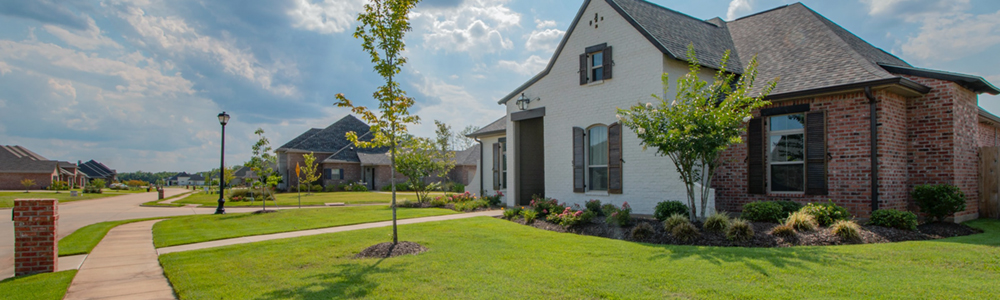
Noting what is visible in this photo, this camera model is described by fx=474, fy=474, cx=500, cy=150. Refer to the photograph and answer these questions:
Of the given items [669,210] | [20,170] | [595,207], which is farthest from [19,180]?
[669,210]

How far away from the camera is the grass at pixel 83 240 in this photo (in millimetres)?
8539

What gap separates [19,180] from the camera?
43562mm

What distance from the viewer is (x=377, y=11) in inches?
312

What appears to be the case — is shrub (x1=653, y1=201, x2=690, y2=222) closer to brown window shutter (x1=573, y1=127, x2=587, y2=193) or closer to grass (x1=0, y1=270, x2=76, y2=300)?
brown window shutter (x1=573, y1=127, x2=587, y2=193)

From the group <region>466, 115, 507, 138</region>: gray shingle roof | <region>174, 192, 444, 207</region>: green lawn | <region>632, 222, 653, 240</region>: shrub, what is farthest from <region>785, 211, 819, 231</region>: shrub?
<region>174, 192, 444, 207</region>: green lawn

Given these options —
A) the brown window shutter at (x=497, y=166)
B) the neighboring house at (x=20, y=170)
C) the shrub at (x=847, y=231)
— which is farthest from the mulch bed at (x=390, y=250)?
the neighboring house at (x=20, y=170)

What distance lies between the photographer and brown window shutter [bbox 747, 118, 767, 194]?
11.0 metres

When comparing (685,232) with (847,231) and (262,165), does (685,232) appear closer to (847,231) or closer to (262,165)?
(847,231)

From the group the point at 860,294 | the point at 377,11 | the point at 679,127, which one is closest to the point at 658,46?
the point at 679,127

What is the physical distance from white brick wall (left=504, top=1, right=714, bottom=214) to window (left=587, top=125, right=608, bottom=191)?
11.2 inches

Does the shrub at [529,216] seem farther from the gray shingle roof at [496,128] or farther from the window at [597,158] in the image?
the gray shingle roof at [496,128]

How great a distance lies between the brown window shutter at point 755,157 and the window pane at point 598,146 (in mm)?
3488

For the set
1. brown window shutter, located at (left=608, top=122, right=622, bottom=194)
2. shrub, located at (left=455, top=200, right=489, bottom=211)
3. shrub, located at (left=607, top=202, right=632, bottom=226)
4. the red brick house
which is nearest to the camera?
the red brick house

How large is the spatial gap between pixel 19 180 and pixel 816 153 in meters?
61.0
